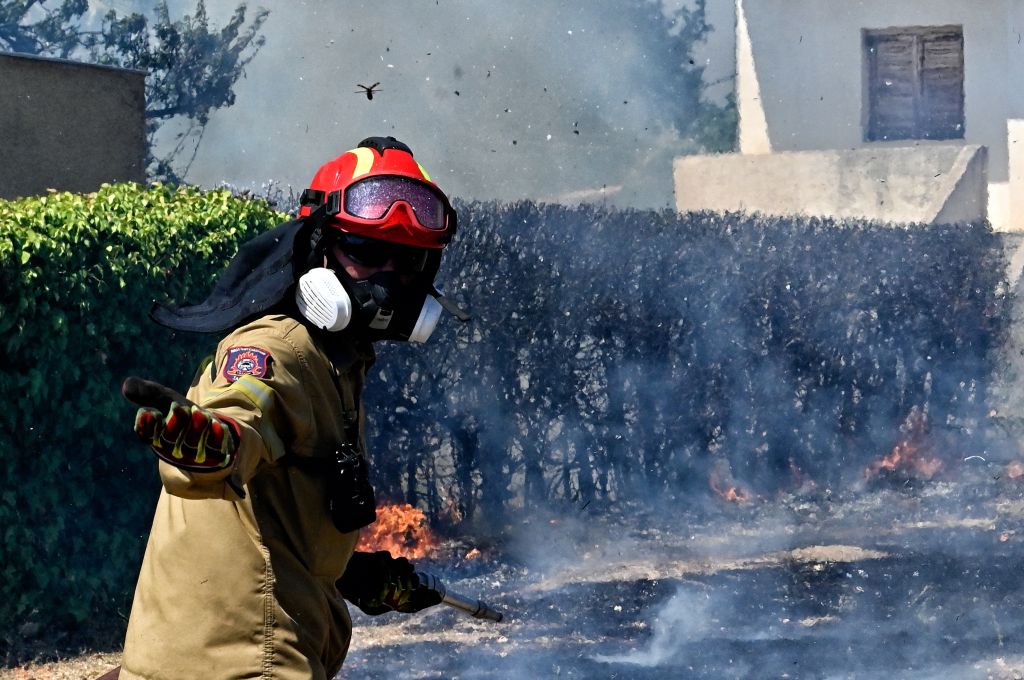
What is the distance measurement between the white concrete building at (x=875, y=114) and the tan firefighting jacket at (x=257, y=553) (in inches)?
511

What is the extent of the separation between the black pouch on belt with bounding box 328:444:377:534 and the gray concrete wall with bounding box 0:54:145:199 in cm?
641

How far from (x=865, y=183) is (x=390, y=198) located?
12920 millimetres

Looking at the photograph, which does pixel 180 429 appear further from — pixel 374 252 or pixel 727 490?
pixel 727 490

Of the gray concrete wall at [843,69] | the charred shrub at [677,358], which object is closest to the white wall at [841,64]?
the gray concrete wall at [843,69]

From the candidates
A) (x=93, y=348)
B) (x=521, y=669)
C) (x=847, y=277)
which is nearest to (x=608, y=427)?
(x=847, y=277)

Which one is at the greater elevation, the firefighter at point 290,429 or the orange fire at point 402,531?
the firefighter at point 290,429

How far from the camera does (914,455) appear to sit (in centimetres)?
1133

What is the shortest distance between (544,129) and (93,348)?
30528 millimetres

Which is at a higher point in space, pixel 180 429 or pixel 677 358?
pixel 677 358

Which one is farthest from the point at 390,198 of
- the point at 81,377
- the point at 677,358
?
the point at 677,358

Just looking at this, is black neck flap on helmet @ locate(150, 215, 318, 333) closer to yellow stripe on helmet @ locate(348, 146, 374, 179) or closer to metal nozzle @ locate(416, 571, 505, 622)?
yellow stripe on helmet @ locate(348, 146, 374, 179)

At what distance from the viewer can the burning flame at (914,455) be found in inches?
442

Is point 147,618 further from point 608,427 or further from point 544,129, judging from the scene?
point 544,129

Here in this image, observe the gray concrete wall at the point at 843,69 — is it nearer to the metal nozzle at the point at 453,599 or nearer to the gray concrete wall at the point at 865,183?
the gray concrete wall at the point at 865,183
